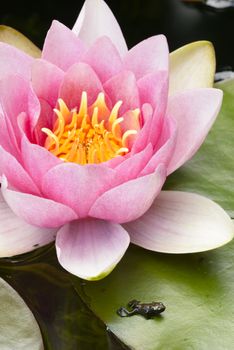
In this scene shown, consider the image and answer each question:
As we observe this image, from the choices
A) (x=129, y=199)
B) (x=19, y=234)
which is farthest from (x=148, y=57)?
(x=19, y=234)

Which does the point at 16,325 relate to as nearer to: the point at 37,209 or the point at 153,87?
the point at 37,209

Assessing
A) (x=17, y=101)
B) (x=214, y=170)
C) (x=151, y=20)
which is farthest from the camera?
(x=151, y=20)

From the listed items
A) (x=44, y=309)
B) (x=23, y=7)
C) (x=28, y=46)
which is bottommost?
(x=44, y=309)

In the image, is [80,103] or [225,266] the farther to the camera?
[80,103]

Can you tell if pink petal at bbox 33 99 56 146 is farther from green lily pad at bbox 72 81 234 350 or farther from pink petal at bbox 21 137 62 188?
green lily pad at bbox 72 81 234 350

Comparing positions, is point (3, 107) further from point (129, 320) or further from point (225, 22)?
point (225, 22)

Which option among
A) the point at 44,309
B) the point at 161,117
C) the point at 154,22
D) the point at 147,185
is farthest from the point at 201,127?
the point at 154,22
